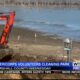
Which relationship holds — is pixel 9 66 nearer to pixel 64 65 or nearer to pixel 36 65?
pixel 36 65

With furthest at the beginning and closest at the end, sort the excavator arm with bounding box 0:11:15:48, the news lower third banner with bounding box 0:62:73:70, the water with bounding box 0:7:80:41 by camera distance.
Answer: the water with bounding box 0:7:80:41
the excavator arm with bounding box 0:11:15:48
the news lower third banner with bounding box 0:62:73:70

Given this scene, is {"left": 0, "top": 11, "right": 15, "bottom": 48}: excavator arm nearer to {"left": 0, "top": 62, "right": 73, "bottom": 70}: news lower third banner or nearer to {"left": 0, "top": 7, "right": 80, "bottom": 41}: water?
{"left": 0, "top": 62, "right": 73, "bottom": 70}: news lower third banner

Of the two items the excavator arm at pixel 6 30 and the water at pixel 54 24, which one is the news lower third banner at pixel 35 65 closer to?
the excavator arm at pixel 6 30

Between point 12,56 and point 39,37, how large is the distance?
17.5 meters

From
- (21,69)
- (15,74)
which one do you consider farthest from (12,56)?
(21,69)

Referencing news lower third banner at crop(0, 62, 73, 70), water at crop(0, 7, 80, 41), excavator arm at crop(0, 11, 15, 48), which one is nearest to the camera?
news lower third banner at crop(0, 62, 73, 70)

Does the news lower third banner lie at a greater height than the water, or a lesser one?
greater

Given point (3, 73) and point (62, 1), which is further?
point (62, 1)

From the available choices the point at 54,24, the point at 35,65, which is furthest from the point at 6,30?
the point at 54,24

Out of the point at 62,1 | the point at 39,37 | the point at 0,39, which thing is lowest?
the point at 62,1

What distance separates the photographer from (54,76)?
18.6 m

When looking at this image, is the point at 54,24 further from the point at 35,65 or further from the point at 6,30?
the point at 35,65

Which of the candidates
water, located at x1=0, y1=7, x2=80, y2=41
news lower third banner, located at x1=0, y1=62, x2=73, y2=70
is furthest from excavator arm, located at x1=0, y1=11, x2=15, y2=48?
water, located at x1=0, y1=7, x2=80, y2=41

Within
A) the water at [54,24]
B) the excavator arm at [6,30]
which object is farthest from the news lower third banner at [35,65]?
the water at [54,24]
